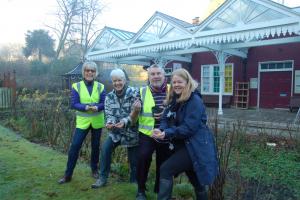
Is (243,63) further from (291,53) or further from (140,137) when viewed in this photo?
(140,137)

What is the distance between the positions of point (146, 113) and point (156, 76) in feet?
1.51

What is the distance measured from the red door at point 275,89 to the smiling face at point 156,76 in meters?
13.3

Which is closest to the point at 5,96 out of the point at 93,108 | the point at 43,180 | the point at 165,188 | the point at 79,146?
the point at 43,180

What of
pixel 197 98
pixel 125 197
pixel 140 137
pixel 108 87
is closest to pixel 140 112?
pixel 140 137

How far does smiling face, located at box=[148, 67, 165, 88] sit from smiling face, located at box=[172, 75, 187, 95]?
388mm

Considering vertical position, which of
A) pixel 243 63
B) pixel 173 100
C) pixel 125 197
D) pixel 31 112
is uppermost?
pixel 243 63

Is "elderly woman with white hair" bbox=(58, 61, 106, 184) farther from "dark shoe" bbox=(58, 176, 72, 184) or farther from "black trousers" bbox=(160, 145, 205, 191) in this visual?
"black trousers" bbox=(160, 145, 205, 191)

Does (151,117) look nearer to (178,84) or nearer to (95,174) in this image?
(178,84)

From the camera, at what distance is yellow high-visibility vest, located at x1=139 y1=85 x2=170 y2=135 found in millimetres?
3523

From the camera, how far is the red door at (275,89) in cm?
1509

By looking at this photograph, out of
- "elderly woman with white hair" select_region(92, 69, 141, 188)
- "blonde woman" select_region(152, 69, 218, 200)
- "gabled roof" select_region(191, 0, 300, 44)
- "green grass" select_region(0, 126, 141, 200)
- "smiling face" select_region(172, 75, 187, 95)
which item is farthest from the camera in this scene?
"gabled roof" select_region(191, 0, 300, 44)

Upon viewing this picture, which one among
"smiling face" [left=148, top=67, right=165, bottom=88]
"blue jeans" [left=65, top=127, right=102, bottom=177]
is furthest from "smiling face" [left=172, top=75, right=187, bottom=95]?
"blue jeans" [left=65, top=127, right=102, bottom=177]

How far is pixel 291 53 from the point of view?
14.8m

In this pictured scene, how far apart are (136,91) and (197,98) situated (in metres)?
1.07
